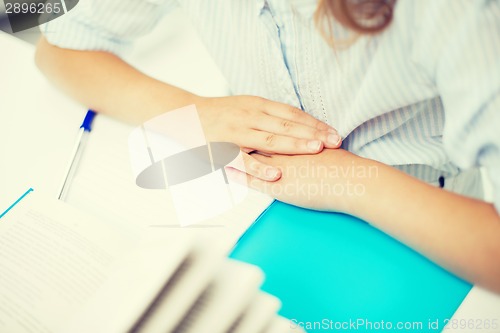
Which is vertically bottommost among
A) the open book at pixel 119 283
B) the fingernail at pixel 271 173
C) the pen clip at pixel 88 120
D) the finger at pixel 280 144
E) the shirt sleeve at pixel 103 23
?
the fingernail at pixel 271 173

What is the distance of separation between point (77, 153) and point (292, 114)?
279 mm

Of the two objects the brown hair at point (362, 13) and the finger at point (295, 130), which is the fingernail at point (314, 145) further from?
the brown hair at point (362, 13)

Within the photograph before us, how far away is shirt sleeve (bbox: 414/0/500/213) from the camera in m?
0.37

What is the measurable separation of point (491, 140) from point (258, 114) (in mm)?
274

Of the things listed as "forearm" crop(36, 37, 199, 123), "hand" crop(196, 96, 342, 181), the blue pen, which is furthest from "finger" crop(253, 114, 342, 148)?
the blue pen

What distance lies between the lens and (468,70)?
1.23ft

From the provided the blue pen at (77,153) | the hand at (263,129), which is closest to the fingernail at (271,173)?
the hand at (263,129)

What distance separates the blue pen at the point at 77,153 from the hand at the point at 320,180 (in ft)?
0.64

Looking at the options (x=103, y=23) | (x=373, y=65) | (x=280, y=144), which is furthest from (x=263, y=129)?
(x=103, y=23)

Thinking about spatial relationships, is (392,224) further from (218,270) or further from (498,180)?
(218,270)

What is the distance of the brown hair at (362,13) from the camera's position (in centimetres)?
42

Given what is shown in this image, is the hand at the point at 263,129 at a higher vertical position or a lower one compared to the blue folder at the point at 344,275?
higher

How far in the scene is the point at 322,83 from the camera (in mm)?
540

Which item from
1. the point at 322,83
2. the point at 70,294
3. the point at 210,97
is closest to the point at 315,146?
the point at 322,83
